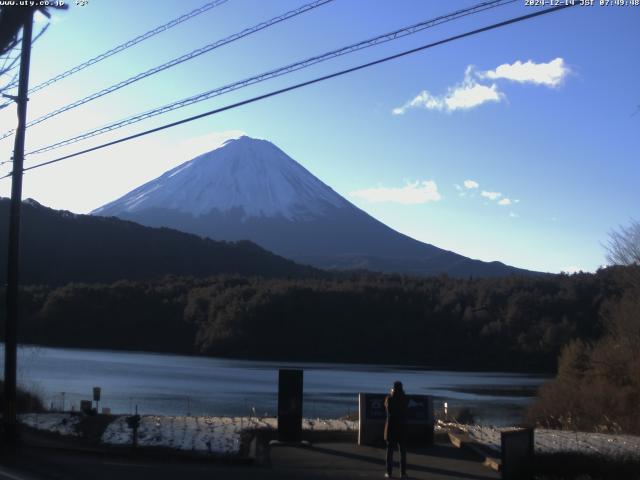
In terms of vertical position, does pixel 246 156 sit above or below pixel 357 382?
above

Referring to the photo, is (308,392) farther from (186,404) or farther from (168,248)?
(168,248)

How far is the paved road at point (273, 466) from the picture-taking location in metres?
13.7

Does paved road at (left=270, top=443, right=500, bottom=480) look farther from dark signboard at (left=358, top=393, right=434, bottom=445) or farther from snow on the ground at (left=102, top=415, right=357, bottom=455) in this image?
snow on the ground at (left=102, top=415, right=357, bottom=455)

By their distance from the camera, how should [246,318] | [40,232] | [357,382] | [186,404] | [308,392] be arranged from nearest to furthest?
[186,404], [308,392], [357,382], [246,318], [40,232]

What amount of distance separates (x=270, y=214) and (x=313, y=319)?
3805 inches

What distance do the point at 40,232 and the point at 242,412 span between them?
60733 mm

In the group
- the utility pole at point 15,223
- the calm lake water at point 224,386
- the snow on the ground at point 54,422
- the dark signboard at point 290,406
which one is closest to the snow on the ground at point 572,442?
the dark signboard at point 290,406

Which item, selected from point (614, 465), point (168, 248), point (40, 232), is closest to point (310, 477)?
point (614, 465)

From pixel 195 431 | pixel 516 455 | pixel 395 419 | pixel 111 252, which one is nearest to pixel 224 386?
pixel 195 431

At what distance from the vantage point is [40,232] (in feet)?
286

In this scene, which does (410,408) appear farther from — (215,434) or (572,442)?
(215,434)

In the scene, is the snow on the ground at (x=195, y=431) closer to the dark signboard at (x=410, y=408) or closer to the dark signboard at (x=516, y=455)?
the dark signboard at (x=410, y=408)

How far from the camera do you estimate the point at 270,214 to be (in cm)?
17562

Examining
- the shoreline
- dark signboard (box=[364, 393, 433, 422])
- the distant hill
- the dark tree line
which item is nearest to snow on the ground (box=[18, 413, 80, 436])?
the shoreline
